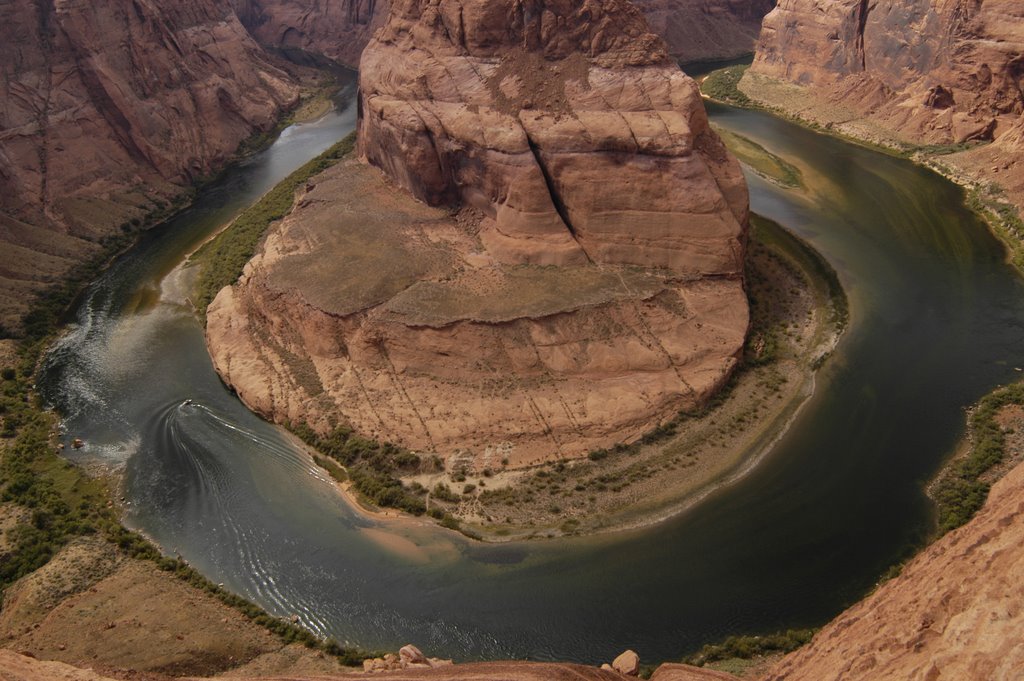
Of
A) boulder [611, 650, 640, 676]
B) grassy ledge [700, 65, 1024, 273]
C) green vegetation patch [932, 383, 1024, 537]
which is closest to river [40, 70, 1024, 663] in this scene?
green vegetation patch [932, 383, 1024, 537]

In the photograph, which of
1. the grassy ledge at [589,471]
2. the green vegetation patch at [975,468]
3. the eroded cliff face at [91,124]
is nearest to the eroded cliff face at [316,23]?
the eroded cliff face at [91,124]

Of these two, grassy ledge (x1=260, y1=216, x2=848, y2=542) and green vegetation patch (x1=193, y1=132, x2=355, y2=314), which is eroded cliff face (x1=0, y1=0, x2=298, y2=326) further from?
grassy ledge (x1=260, y1=216, x2=848, y2=542)

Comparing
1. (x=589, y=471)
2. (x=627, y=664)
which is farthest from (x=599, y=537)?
(x=627, y=664)

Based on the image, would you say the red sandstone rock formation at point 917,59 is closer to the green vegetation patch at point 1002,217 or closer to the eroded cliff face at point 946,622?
the green vegetation patch at point 1002,217

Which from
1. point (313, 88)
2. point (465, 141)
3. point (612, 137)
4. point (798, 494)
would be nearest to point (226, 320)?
point (465, 141)

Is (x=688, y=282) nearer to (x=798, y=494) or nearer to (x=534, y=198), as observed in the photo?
(x=534, y=198)
